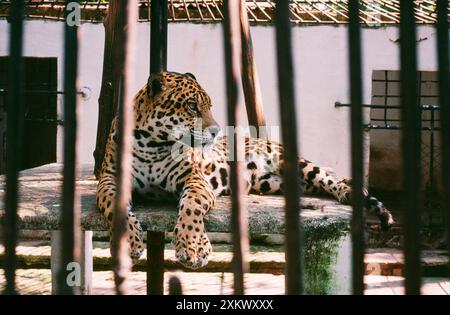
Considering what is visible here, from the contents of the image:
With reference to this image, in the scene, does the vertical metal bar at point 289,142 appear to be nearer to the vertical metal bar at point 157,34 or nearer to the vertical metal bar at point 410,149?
the vertical metal bar at point 410,149

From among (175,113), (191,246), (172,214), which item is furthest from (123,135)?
(175,113)

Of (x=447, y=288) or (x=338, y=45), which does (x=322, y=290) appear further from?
(x=338, y=45)

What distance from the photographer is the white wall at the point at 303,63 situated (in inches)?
419

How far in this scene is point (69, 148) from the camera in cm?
147

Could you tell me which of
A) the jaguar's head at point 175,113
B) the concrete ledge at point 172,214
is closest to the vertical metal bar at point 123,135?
the concrete ledge at point 172,214

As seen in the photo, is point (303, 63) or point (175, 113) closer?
point (175, 113)

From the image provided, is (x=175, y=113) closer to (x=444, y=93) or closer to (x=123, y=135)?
(x=123, y=135)

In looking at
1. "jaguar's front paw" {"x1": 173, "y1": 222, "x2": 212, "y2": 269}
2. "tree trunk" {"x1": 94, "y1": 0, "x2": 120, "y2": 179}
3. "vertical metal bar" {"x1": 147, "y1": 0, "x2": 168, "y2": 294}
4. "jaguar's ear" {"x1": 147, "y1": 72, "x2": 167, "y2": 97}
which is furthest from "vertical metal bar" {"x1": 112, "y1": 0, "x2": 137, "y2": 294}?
"tree trunk" {"x1": 94, "y1": 0, "x2": 120, "y2": 179}

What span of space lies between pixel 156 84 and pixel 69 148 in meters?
3.29

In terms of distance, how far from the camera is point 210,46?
427 inches

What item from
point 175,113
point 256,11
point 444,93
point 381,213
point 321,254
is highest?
point 256,11

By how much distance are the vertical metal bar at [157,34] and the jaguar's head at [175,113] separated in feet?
2.43

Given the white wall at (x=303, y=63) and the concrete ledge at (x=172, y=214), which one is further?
the white wall at (x=303, y=63)
